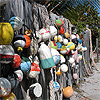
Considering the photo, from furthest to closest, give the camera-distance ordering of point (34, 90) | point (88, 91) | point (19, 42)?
point (88, 91)
point (34, 90)
point (19, 42)

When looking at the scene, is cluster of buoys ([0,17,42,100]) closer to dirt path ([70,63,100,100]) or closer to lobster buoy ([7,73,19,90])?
lobster buoy ([7,73,19,90])

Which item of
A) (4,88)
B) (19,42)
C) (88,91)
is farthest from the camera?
(88,91)

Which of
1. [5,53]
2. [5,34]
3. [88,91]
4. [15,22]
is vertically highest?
[15,22]

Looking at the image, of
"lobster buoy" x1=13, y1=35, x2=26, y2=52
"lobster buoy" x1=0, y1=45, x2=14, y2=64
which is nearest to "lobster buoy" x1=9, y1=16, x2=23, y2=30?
"lobster buoy" x1=13, y1=35, x2=26, y2=52

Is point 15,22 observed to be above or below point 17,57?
above

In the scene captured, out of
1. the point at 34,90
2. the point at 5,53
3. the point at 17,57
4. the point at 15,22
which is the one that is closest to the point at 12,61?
the point at 17,57

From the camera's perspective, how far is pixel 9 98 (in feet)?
3.50

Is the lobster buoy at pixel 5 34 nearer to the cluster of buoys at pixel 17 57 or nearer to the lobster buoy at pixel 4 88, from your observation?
the cluster of buoys at pixel 17 57

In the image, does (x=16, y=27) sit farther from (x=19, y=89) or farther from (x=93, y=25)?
(x=93, y=25)

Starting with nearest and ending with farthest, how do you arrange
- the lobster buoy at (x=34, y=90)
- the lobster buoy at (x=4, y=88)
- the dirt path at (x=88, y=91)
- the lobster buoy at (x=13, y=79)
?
the lobster buoy at (x=4, y=88), the lobster buoy at (x=13, y=79), the lobster buoy at (x=34, y=90), the dirt path at (x=88, y=91)

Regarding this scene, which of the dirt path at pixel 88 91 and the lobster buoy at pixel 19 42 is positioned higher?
the lobster buoy at pixel 19 42

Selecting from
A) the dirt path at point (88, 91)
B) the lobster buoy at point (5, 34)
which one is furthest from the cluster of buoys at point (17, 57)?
the dirt path at point (88, 91)

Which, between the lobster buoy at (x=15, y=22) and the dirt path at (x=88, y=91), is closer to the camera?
the lobster buoy at (x=15, y=22)

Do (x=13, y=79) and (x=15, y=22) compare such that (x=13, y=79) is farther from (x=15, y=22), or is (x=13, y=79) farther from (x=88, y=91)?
(x=88, y=91)
